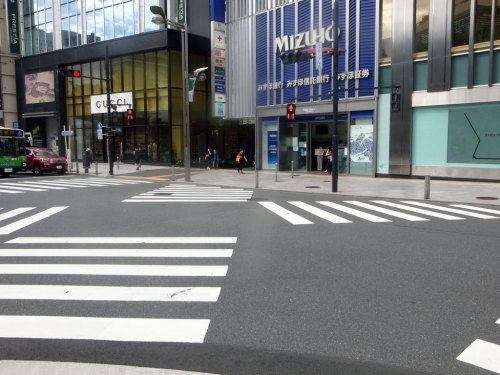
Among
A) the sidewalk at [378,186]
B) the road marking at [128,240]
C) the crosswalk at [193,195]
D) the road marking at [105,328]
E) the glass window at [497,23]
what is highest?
the glass window at [497,23]

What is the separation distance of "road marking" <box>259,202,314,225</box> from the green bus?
65.9 feet

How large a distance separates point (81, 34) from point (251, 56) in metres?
20.0

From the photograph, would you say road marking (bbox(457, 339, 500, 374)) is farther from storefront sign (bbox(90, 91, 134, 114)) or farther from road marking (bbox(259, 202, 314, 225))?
storefront sign (bbox(90, 91, 134, 114))

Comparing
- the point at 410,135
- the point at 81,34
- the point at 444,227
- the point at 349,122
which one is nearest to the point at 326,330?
the point at 444,227

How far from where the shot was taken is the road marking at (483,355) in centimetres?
375

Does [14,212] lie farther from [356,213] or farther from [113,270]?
[356,213]

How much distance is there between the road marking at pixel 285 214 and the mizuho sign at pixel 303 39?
14.1m

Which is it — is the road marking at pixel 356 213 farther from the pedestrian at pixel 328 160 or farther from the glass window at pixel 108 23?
the glass window at pixel 108 23

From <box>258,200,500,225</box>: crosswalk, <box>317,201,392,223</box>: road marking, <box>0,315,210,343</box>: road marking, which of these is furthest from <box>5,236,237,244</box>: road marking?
<box>317,201,392,223</box>: road marking

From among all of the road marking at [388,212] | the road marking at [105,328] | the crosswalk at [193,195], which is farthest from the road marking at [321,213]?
the road marking at [105,328]

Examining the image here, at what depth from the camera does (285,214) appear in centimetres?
1233

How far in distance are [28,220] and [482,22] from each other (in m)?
20.3

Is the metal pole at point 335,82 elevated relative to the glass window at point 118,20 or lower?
lower

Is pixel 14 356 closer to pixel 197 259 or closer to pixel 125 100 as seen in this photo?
pixel 197 259
